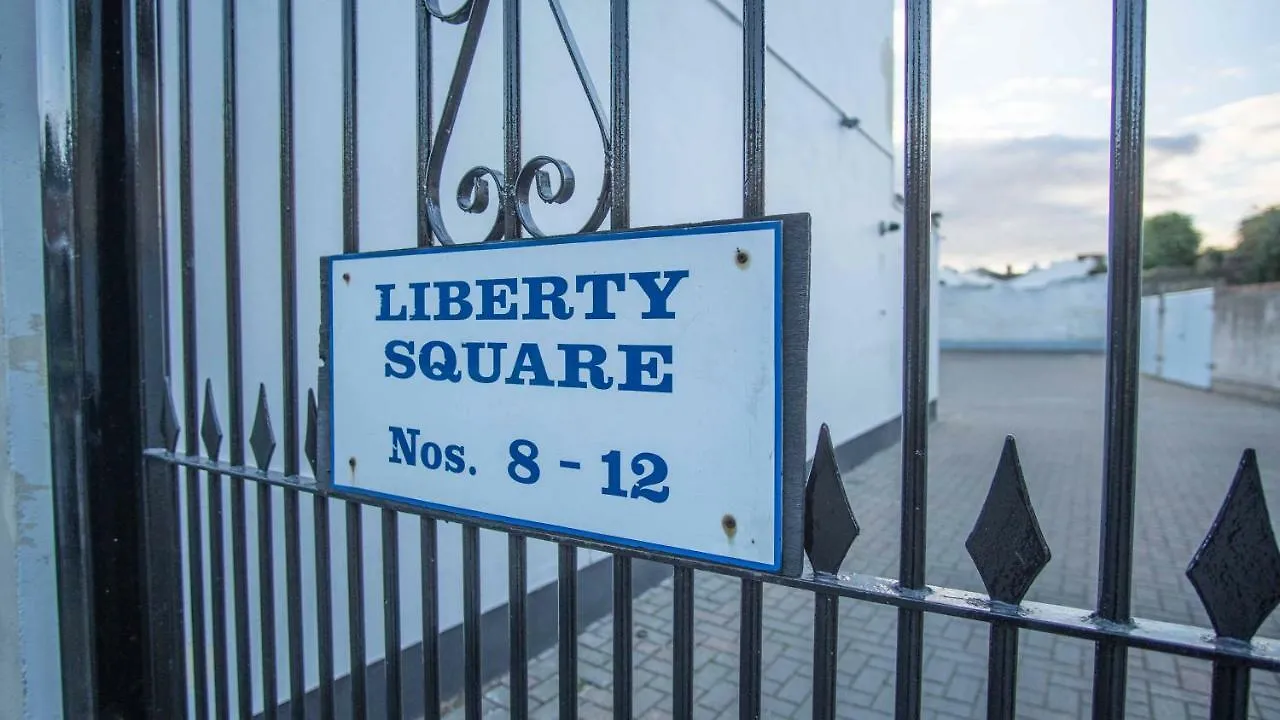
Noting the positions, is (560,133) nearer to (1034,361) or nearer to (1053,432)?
(1053,432)

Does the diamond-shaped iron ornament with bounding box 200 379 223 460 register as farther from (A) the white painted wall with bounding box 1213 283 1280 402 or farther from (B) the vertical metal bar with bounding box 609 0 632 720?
(A) the white painted wall with bounding box 1213 283 1280 402

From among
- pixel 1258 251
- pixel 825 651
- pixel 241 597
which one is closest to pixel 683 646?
pixel 825 651

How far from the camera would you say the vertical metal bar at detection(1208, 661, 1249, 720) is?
82 cm

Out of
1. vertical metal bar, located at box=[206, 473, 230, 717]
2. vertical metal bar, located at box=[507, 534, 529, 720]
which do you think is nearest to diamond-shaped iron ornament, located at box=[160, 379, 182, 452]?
vertical metal bar, located at box=[206, 473, 230, 717]

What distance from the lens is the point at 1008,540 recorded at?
0.95m

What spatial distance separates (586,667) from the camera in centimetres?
348

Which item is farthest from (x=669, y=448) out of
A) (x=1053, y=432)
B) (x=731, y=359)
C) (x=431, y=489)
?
(x=1053, y=432)

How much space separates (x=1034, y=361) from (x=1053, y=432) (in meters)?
20.2

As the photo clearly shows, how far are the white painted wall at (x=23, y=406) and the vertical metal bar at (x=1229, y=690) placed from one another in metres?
2.37

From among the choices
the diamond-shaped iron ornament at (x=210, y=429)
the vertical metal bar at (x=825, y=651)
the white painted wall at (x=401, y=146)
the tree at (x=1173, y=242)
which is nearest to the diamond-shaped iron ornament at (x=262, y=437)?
the diamond-shaped iron ornament at (x=210, y=429)

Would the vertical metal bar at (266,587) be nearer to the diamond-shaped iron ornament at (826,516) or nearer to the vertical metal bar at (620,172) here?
the vertical metal bar at (620,172)

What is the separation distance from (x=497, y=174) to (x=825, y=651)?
964 mm

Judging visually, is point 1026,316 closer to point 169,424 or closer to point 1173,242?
point 1173,242

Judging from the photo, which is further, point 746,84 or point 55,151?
point 55,151
